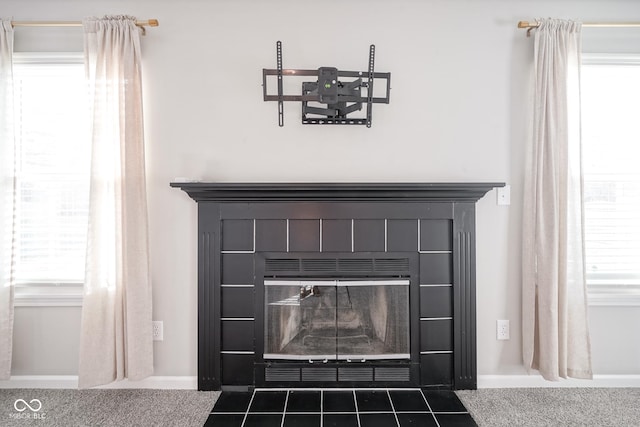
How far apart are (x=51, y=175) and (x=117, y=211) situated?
620mm

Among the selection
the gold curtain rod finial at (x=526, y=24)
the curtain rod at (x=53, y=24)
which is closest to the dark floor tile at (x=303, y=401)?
the curtain rod at (x=53, y=24)

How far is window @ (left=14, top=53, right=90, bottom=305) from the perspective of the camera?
236 cm

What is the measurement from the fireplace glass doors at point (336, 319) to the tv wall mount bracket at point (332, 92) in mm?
1089

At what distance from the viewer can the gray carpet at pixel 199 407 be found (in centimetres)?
199

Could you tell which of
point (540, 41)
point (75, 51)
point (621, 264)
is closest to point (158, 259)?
point (75, 51)

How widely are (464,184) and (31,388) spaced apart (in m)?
3.17

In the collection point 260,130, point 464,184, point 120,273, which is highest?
point 260,130

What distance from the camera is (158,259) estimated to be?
235 cm

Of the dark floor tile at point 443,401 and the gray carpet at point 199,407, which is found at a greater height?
the dark floor tile at point 443,401

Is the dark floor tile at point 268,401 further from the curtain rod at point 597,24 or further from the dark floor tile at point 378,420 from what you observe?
the curtain rod at point 597,24

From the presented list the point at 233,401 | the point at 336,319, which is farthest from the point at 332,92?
the point at 233,401

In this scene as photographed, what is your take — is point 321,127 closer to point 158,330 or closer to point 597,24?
point 158,330

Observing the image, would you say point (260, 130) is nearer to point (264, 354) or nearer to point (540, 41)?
point (264, 354)

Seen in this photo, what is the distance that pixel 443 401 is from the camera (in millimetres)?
2162
